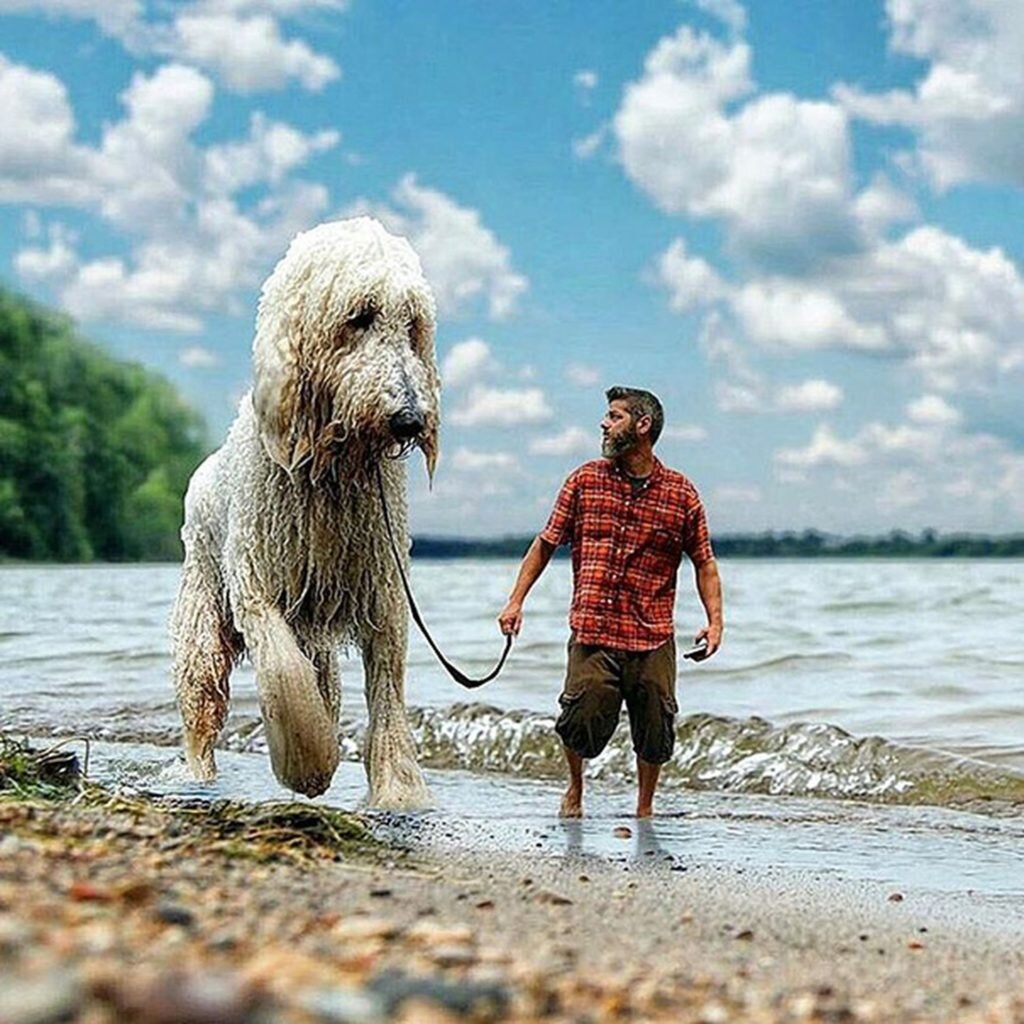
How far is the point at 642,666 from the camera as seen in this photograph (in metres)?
8.34

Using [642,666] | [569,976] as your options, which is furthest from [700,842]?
[569,976]

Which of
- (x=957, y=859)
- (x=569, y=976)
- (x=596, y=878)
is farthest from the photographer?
(x=957, y=859)

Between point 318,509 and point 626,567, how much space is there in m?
1.65

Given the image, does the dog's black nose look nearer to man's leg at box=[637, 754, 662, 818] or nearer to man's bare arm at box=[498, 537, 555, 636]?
man's bare arm at box=[498, 537, 555, 636]

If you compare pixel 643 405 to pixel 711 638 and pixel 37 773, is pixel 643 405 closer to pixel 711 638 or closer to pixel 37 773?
pixel 711 638

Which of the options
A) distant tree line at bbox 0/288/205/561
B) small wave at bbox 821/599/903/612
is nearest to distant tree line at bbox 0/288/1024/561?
distant tree line at bbox 0/288/205/561

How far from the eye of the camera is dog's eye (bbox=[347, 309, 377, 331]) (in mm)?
6789

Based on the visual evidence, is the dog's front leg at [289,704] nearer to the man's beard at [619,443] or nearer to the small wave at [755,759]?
the man's beard at [619,443]

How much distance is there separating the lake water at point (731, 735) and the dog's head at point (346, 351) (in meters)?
1.86

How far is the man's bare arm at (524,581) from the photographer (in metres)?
8.02

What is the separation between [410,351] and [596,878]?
2094 mm

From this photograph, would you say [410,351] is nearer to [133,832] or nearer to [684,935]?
[133,832]

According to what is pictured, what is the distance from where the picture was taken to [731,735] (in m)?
11.6

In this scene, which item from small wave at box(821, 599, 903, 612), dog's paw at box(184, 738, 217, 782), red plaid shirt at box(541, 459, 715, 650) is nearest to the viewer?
red plaid shirt at box(541, 459, 715, 650)
